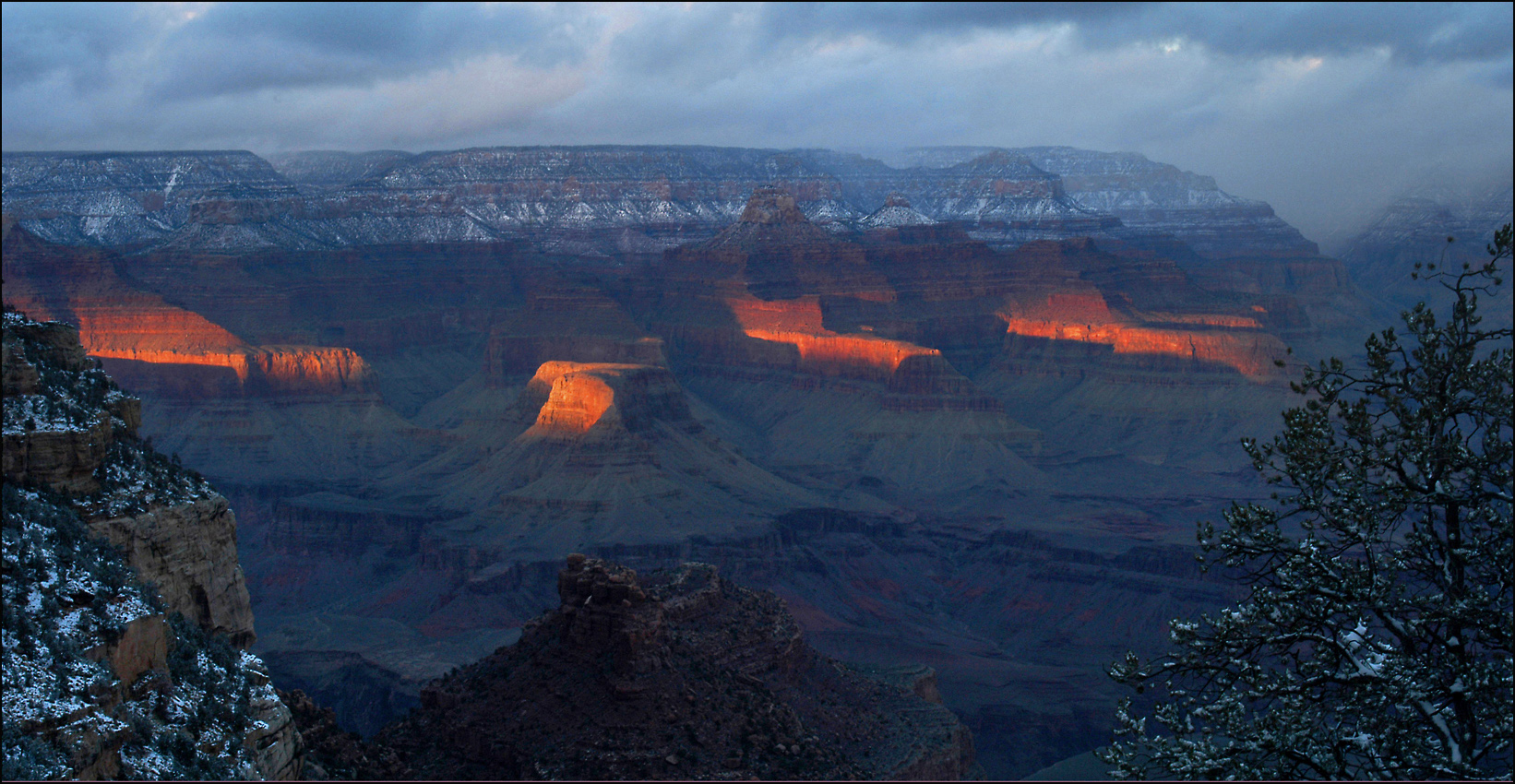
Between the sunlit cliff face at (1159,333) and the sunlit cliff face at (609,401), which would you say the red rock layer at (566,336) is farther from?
the sunlit cliff face at (1159,333)

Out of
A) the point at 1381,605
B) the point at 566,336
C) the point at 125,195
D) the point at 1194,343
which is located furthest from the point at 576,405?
the point at 125,195

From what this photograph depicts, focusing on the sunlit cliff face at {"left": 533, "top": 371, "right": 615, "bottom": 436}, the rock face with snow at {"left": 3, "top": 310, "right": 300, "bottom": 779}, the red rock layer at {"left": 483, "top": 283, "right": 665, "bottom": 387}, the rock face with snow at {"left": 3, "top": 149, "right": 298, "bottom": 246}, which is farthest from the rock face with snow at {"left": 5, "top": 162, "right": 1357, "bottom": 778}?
the rock face with snow at {"left": 3, "top": 310, "right": 300, "bottom": 779}

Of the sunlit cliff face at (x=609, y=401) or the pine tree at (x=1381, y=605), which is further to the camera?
the sunlit cliff face at (x=609, y=401)

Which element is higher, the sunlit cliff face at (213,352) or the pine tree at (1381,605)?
the pine tree at (1381,605)

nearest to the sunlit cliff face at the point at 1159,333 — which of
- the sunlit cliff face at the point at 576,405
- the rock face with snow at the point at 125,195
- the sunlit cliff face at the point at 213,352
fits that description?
the sunlit cliff face at the point at 576,405

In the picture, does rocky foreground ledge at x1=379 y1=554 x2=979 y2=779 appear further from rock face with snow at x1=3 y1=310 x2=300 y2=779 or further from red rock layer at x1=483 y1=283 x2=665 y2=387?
red rock layer at x1=483 y1=283 x2=665 y2=387

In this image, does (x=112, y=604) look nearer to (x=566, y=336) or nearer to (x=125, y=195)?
(x=566, y=336)
